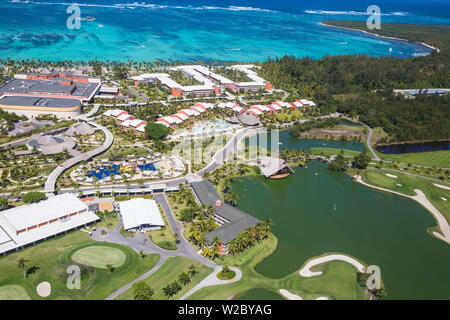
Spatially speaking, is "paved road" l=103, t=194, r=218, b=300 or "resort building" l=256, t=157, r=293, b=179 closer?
"paved road" l=103, t=194, r=218, b=300

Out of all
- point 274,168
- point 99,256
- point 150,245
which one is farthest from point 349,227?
point 99,256

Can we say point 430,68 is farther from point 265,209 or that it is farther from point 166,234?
point 166,234

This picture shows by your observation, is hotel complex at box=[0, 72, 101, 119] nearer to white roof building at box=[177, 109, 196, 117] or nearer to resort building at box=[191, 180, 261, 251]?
white roof building at box=[177, 109, 196, 117]

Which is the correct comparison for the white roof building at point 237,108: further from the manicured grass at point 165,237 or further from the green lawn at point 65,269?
the green lawn at point 65,269

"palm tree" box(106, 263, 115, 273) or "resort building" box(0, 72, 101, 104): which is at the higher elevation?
"resort building" box(0, 72, 101, 104)

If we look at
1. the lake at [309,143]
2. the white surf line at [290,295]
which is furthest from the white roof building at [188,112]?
the white surf line at [290,295]

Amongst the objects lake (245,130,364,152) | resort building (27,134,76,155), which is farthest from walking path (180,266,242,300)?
lake (245,130,364,152)
